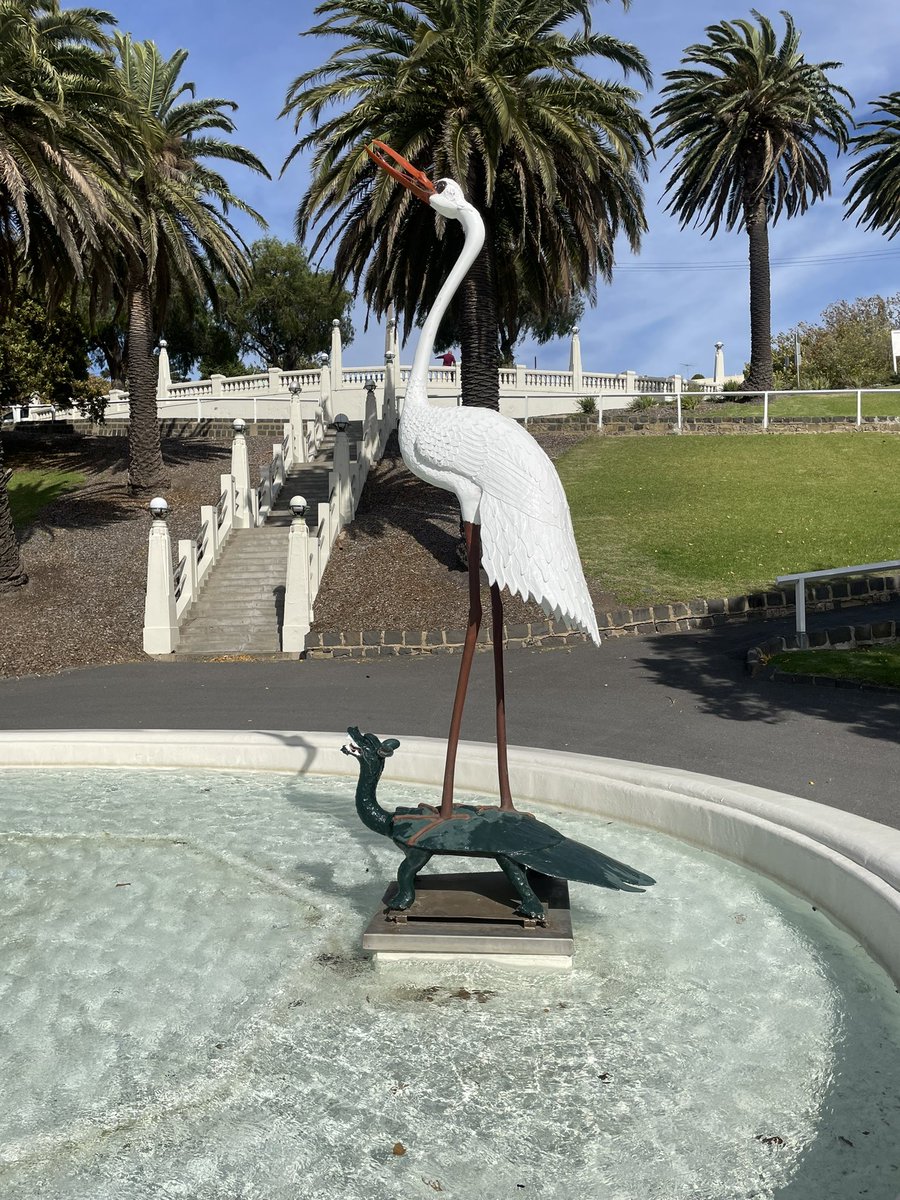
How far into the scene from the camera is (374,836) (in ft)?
23.0

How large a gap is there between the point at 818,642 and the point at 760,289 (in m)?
24.8

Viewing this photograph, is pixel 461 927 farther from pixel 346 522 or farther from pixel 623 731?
pixel 346 522

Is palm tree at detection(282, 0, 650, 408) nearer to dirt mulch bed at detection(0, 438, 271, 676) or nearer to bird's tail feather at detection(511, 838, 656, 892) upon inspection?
dirt mulch bed at detection(0, 438, 271, 676)

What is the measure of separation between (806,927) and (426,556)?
15.2 meters

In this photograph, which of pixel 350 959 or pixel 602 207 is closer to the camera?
pixel 350 959

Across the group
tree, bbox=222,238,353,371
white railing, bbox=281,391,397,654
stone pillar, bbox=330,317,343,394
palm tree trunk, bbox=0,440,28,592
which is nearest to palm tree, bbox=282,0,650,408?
white railing, bbox=281,391,397,654

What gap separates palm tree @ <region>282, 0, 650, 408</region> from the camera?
18.4 m

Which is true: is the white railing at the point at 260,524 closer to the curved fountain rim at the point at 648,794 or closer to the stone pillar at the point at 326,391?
the stone pillar at the point at 326,391

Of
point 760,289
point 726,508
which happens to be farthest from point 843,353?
point 726,508

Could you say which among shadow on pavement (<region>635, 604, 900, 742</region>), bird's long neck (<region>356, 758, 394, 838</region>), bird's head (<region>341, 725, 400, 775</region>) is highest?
bird's head (<region>341, 725, 400, 775</region>)

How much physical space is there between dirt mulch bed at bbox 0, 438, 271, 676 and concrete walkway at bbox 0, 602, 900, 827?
1.42 meters

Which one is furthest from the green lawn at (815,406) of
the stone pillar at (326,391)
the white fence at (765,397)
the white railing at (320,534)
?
the stone pillar at (326,391)

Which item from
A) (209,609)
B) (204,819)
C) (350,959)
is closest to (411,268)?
(209,609)

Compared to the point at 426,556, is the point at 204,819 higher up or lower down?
lower down
